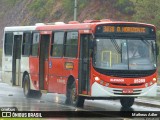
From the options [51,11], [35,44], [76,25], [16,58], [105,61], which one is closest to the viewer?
[105,61]

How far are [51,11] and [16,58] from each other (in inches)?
1683

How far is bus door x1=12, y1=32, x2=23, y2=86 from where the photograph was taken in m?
28.4

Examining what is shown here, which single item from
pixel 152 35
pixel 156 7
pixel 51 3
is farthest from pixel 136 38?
pixel 51 3

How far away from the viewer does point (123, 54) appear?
20.8 m

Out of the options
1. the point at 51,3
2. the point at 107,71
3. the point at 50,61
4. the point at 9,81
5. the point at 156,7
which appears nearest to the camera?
the point at 107,71

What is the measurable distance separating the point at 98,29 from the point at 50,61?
4.28m

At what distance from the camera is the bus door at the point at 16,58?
2838 cm

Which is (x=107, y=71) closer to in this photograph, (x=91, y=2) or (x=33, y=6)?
(x=91, y=2)

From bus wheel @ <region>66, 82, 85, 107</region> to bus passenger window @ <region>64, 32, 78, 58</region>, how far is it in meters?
1.16

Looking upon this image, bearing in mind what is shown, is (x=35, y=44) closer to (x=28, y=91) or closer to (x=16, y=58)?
(x=28, y=91)

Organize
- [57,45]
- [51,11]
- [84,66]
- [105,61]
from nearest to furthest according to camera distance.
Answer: [105,61] → [84,66] → [57,45] → [51,11]

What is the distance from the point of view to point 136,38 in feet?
69.8

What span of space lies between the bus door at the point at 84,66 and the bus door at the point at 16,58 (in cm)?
719

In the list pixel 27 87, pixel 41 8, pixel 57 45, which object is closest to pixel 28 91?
pixel 27 87
